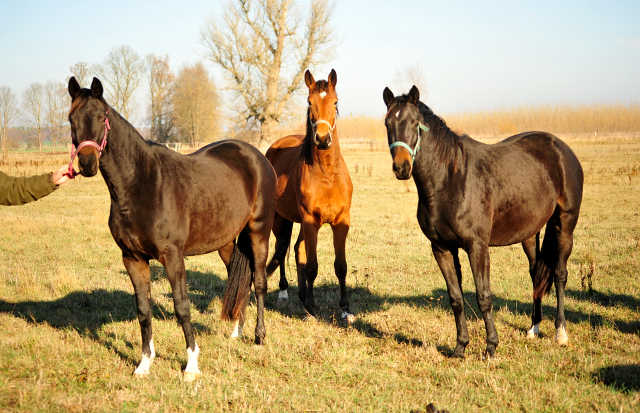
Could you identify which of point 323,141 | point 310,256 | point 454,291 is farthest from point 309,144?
point 454,291

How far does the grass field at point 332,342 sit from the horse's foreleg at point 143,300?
120 millimetres

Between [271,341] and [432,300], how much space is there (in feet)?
7.53

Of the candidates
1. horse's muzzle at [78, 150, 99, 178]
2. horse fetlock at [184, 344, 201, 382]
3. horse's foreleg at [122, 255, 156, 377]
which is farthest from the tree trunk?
horse's muzzle at [78, 150, 99, 178]

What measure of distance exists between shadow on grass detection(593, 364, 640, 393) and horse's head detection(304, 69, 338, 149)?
10.5 feet

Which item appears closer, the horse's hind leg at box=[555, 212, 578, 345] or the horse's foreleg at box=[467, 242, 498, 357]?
the horse's foreleg at box=[467, 242, 498, 357]

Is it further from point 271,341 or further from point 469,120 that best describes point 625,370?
point 469,120

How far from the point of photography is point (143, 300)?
3883 millimetres

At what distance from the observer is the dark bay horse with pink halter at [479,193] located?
3.91 m

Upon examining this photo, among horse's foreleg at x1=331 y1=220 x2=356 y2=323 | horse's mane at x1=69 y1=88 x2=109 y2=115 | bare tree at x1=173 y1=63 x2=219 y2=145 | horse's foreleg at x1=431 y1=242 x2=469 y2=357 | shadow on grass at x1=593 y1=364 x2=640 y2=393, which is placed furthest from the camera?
bare tree at x1=173 y1=63 x2=219 y2=145

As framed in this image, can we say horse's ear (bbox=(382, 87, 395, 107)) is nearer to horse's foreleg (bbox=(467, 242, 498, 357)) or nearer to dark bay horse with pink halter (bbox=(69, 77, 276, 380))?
horse's foreleg (bbox=(467, 242, 498, 357))

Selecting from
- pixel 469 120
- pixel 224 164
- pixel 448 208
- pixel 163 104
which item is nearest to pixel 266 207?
pixel 224 164

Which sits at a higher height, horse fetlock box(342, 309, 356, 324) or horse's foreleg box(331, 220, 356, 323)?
horse's foreleg box(331, 220, 356, 323)

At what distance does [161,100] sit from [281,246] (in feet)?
171

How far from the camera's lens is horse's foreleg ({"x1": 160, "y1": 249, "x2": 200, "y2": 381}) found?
3.66m
